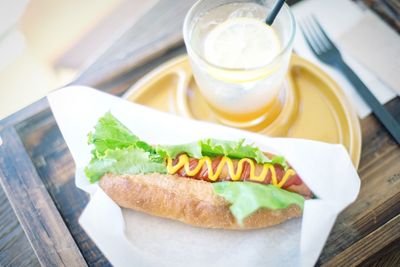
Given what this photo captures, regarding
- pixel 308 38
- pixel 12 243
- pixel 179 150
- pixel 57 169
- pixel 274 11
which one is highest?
pixel 274 11

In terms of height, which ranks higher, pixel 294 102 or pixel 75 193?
pixel 294 102

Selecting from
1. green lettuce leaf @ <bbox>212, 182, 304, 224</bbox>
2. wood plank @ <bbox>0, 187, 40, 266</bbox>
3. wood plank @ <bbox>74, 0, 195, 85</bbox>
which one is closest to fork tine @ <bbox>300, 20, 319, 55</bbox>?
wood plank @ <bbox>74, 0, 195, 85</bbox>

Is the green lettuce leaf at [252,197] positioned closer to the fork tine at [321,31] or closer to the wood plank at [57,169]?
the wood plank at [57,169]

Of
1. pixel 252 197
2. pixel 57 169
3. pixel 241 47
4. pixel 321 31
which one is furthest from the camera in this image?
pixel 321 31

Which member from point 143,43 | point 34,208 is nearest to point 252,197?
point 34,208

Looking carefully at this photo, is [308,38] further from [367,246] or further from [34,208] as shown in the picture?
[34,208]

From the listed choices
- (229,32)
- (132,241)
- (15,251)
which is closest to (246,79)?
(229,32)

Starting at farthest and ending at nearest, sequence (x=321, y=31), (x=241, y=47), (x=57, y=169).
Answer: (x=321, y=31), (x=57, y=169), (x=241, y=47)

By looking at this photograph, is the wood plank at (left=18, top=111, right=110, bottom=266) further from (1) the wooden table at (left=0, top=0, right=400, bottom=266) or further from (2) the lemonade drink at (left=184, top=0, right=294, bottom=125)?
(2) the lemonade drink at (left=184, top=0, right=294, bottom=125)
